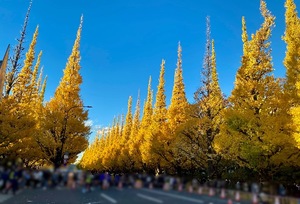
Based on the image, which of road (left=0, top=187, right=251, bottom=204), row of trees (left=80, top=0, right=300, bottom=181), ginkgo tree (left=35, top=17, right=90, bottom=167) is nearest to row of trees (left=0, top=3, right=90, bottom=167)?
ginkgo tree (left=35, top=17, right=90, bottom=167)

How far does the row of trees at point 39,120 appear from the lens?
70.1 ft

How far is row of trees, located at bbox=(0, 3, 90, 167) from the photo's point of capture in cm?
2138

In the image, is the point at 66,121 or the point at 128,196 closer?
the point at 128,196

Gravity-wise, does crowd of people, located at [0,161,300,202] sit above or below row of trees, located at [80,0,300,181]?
below

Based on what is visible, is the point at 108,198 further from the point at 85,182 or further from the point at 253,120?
the point at 253,120

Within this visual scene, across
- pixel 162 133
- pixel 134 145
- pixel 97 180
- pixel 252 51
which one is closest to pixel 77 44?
pixel 162 133

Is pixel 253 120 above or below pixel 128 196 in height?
above

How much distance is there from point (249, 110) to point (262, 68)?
10.3 feet

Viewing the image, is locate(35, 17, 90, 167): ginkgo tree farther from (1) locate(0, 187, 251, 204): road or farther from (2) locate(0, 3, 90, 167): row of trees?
(1) locate(0, 187, 251, 204): road

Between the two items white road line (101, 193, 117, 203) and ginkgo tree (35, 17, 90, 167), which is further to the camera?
ginkgo tree (35, 17, 90, 167)

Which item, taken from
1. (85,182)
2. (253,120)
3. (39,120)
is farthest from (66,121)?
A: (85,182)

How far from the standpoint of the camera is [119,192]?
6.28 feet

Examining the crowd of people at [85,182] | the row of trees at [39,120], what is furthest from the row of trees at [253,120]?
the crowd of people at [85,182]

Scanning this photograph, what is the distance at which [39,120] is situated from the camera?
25609 mm
